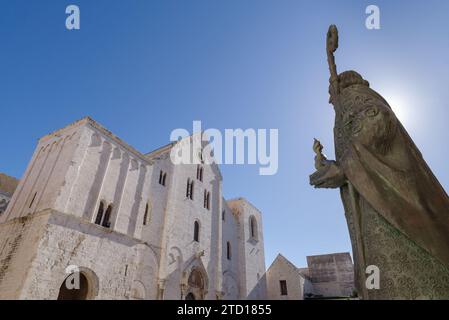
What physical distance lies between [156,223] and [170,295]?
162 inches

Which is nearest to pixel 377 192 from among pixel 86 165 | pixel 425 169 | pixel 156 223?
pixel 425 169

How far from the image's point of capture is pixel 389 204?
240cm

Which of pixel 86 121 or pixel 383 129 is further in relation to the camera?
pixel 86 121

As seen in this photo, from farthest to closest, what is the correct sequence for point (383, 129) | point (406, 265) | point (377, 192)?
point (383, 129), point (377, 192), point (406, 265)

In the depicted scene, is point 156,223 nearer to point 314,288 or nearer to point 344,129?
point 344,129

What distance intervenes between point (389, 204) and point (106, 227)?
1228 centimetres

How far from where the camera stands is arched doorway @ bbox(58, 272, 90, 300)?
10.3 meters

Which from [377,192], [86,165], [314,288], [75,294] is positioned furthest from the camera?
[314,288]

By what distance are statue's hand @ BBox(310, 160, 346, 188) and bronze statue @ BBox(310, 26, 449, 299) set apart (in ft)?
0.03

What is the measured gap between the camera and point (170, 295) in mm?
14984

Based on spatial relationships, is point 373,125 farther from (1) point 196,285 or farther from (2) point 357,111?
(1) point 196,285

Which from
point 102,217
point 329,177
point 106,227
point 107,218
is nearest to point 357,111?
point 329,177

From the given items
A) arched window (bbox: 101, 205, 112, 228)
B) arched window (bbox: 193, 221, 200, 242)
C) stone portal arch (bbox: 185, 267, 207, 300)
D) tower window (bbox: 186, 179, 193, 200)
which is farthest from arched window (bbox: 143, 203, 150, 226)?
stone portal arch (bbox: 185, 267, 207, 300)

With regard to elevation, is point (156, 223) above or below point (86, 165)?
below
